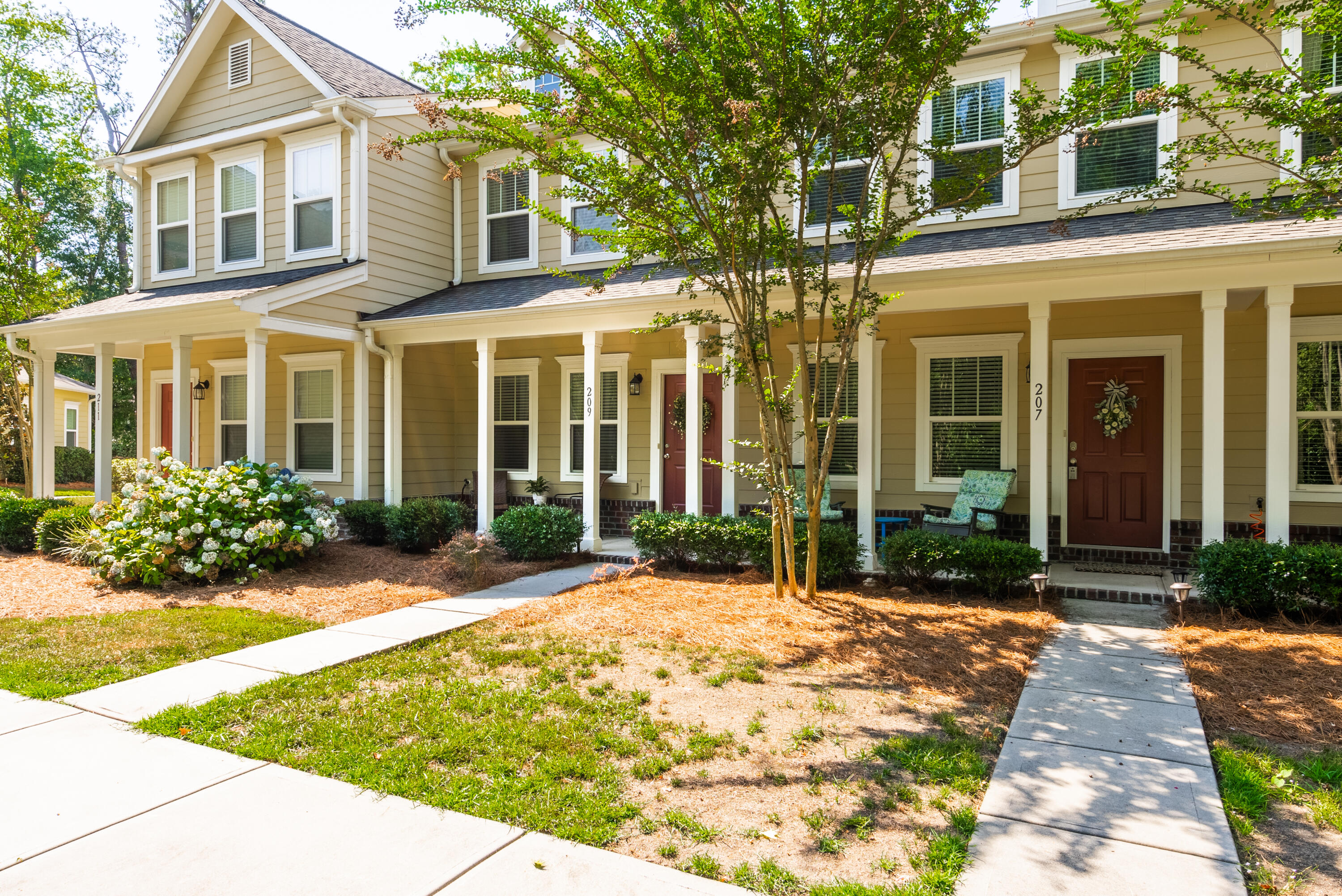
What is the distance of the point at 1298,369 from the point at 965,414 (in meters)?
3.08

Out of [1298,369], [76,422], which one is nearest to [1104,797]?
[1298,369]

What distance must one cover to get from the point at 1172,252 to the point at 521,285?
24.7 ft

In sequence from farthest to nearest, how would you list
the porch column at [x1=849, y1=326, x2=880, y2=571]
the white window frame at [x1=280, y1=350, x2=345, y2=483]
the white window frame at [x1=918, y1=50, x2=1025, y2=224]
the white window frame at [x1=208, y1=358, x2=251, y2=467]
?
the white window frame at [x1=208, y1=358, x2=251, y2=467], the white window frame at [x1=280, y1=350, x2=345, y2=483], the white window frame at [x1=918, y1=50, x2=1025, y2=224], the porch column at [x1=849, y1=326, x2=880, y2=571]

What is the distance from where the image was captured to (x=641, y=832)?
2773mm

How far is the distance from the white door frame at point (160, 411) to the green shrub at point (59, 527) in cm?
355

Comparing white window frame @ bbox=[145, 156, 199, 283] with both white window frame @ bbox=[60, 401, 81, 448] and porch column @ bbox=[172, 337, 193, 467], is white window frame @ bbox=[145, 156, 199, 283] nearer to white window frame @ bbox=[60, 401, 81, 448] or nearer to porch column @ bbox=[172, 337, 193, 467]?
porch column @ bbox=[172, 337, 193, 467]

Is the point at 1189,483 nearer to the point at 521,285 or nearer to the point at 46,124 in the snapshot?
the point at 521,285

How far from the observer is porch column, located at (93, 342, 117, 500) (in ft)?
35.3

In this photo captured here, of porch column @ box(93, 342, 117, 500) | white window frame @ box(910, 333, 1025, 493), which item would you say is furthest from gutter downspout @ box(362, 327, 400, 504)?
white window frame @ box(910, 333, 1025, 493)

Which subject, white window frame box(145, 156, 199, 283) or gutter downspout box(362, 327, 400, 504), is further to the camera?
white window frame box(145, 156, 199, 283)

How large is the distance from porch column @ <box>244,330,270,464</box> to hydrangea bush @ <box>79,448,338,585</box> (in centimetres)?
90

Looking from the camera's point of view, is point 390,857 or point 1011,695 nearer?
point 390,857

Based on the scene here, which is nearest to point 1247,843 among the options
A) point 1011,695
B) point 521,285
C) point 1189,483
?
point 1011,695

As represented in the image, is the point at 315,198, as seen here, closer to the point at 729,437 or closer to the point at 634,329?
the point at 634,329
